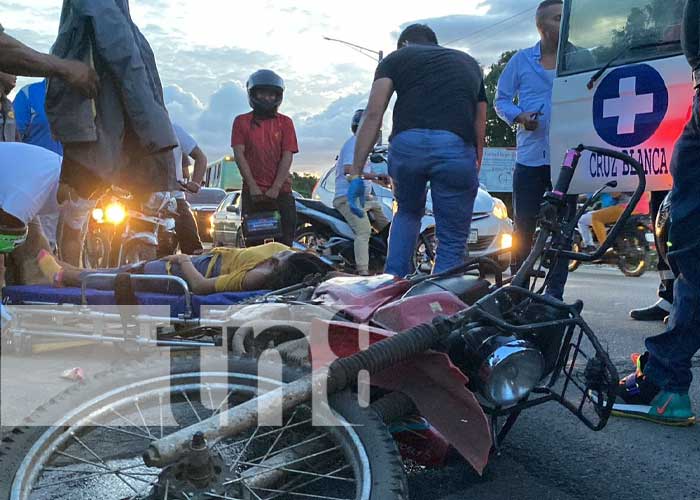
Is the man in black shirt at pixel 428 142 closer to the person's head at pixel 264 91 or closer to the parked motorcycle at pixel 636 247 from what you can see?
the person's head at pixel 264 91

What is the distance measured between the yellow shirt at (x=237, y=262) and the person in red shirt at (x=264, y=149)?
6.08 ft

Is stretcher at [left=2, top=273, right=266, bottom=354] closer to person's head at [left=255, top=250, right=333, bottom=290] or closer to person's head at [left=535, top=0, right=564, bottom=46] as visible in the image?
person's head at [left=255, top=250, right=333, bottom=290]

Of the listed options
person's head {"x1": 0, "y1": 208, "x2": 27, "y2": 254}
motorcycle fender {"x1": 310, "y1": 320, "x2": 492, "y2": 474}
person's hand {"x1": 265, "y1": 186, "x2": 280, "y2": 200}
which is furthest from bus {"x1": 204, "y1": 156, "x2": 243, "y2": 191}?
motorcycle fender {"x1": 310, "y1": 320, "x2": 492, "y2": 474}

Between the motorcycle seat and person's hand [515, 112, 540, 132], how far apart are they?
3.91 metres

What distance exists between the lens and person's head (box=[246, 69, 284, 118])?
20.1ft

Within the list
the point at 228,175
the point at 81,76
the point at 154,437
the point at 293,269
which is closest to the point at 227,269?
the point at 293,269

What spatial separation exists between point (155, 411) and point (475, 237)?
7447 mm

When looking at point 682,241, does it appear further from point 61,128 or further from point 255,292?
point 61,128

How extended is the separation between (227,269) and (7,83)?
6.88 feet

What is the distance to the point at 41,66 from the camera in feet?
8.70

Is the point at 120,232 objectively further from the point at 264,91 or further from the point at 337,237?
the point at 337,237

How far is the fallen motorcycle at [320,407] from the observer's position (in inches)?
65.6

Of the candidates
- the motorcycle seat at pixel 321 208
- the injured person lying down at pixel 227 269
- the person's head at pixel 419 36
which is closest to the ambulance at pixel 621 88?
the person's head at pixel 419 36

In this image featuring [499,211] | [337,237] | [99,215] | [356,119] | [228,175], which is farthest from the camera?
[228,175]
